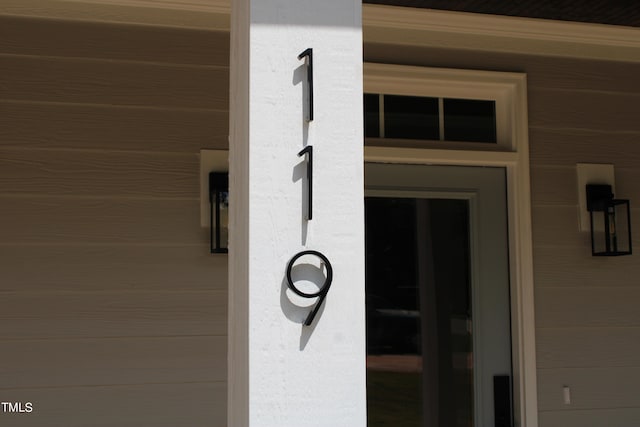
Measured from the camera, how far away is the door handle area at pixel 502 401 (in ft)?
12.7

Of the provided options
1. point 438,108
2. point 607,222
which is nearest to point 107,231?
point 438,108

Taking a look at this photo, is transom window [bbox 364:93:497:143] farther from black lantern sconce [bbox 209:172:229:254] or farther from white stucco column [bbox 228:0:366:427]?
white stucco column [bbox 228:0:366:427]

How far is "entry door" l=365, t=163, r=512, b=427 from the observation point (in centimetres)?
383

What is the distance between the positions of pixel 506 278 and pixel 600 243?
482 millimetres

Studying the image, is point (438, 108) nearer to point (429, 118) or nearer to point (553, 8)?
point (429, 118)

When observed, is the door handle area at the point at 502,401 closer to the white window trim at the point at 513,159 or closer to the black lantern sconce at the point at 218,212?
the white window trim at the point at 513,159

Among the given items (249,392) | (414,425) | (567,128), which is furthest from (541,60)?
(249,392)

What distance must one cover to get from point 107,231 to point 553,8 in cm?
217

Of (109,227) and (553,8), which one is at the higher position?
(553,8)

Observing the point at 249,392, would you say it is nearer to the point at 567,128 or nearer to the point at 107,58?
the point at 107,58

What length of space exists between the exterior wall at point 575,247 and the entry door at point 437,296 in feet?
0.64

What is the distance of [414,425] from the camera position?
3812mm

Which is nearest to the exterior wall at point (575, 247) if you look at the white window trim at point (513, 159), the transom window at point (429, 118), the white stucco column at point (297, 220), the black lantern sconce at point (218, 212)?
the white window trim at point (513, 159)

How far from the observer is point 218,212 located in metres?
3.49
